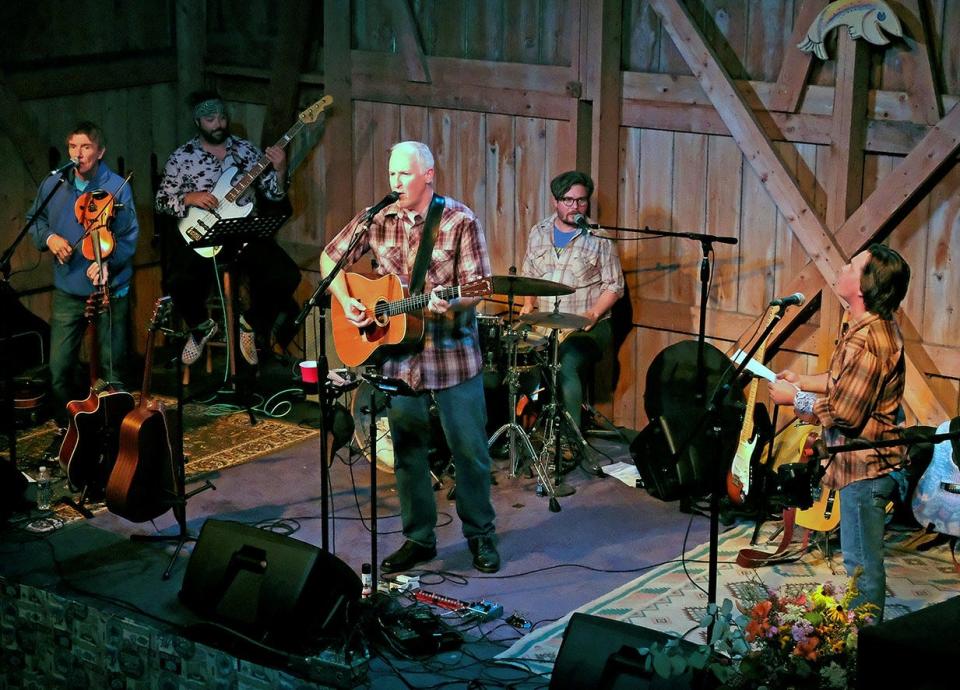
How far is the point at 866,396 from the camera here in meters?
5.44

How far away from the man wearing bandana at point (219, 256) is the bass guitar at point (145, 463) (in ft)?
7.83

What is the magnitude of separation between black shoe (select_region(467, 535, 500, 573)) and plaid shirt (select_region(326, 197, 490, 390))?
2.76ft

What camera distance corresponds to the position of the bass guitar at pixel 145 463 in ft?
22.3

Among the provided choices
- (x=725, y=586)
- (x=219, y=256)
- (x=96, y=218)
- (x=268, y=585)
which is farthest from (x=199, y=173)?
(x=725, y=586)

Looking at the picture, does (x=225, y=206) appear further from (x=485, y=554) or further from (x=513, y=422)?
(x=485, y=554)

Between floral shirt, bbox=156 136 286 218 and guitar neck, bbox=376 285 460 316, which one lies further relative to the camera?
floral shirt, bbox=156 136 286 218

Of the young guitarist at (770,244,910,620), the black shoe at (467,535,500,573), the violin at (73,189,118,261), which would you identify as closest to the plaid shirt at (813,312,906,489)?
the young guitarist at (770,244,910,620)

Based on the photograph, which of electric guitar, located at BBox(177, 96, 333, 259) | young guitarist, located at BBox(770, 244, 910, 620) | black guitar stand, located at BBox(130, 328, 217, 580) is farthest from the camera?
electric guitar, located at BBox(177, 96, 333, 259)

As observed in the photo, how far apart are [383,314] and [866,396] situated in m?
2.18

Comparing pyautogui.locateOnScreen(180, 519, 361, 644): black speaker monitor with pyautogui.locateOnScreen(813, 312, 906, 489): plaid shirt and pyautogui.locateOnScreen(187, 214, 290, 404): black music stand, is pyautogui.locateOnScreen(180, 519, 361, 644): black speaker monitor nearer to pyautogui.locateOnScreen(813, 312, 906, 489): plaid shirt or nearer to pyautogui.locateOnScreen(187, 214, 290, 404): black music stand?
pyautogui.locateOnScreen(813, 312, 906, 489): plaid shirt

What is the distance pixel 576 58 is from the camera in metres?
8.53

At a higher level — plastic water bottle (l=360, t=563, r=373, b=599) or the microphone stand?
the microphone stand

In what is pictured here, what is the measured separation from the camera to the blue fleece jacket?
8.36 meters

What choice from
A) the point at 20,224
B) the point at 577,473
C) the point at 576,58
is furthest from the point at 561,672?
the point at 20,224
